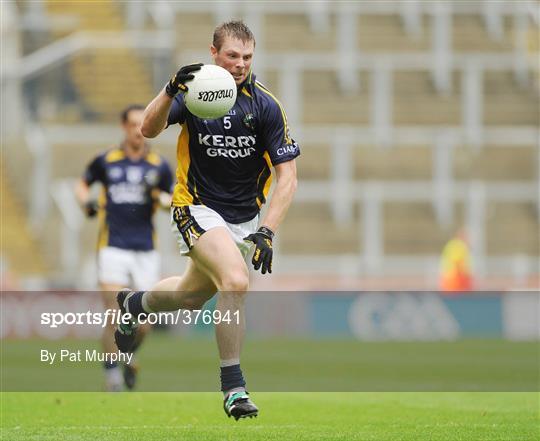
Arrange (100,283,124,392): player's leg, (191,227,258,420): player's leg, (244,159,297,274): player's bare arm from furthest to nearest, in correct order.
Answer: (100,283,124,392): player's leg
(244,159,297,274): player's bare arm
(191,227,258,420): player's leg

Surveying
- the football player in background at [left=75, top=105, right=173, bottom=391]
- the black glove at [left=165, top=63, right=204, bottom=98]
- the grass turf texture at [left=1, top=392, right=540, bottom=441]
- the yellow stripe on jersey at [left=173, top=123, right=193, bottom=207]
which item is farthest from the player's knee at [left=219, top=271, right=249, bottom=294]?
the football player in background at [left=75, top=105, right=173, bottom=391]

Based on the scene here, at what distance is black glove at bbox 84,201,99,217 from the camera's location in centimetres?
1255

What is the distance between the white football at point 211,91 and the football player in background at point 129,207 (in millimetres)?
4498

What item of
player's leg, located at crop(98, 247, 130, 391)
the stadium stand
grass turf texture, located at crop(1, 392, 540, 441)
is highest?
the stadium stand

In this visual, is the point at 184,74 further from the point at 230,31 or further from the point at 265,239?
the point at 265,239

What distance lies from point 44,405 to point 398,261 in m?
16.9

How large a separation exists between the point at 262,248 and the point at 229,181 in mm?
782

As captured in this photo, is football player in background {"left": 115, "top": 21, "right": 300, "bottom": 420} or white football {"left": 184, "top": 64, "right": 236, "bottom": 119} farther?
football player in background {"left": 115, "top": 21, "right": 300, "bottom": 420}

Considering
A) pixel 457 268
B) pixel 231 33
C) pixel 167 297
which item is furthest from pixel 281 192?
pixel 457 268

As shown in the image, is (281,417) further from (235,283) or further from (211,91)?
(211,91)

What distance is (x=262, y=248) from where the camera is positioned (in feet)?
25.9

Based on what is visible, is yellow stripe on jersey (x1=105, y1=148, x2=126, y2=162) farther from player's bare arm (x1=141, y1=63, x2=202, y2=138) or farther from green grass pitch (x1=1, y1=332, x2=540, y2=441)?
player's bare arm (x1=141, y1=63, x2=202, y2=138)

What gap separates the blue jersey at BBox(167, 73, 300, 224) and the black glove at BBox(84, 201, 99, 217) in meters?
4.02

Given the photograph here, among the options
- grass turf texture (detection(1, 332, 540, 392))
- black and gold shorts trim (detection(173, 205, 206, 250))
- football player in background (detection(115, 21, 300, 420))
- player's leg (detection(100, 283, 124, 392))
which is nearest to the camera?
football player in background (detection(115, 21, 300, 420))
